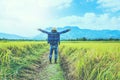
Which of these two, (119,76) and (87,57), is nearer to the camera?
(119,76)

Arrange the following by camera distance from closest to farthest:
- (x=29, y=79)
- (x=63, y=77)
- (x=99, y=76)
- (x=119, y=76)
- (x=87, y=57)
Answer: (x=119, y=76)
(x=99, y=76)
(x=87, y=57)
(x=29, y=79)
(x=63, y=77)

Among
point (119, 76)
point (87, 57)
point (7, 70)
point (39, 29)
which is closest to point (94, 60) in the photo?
point (87, 57)

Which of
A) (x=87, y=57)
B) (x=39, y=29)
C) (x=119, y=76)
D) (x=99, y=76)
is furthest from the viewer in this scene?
(x=39, y=29)

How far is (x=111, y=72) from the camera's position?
660 cm

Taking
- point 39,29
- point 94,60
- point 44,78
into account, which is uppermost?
point 39,29

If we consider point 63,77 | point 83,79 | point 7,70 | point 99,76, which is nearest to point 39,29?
point 63,77

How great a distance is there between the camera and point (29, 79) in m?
9.42

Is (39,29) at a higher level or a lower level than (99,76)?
higher

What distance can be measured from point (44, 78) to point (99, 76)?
3.53 m

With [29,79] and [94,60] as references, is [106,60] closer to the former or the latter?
[94,60]

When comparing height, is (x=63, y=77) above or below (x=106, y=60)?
below

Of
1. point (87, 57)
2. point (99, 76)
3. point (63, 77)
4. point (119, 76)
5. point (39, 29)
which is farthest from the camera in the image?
point (39, 29)

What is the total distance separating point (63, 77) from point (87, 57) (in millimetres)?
1834

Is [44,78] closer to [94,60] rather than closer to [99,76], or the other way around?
[94,60]
